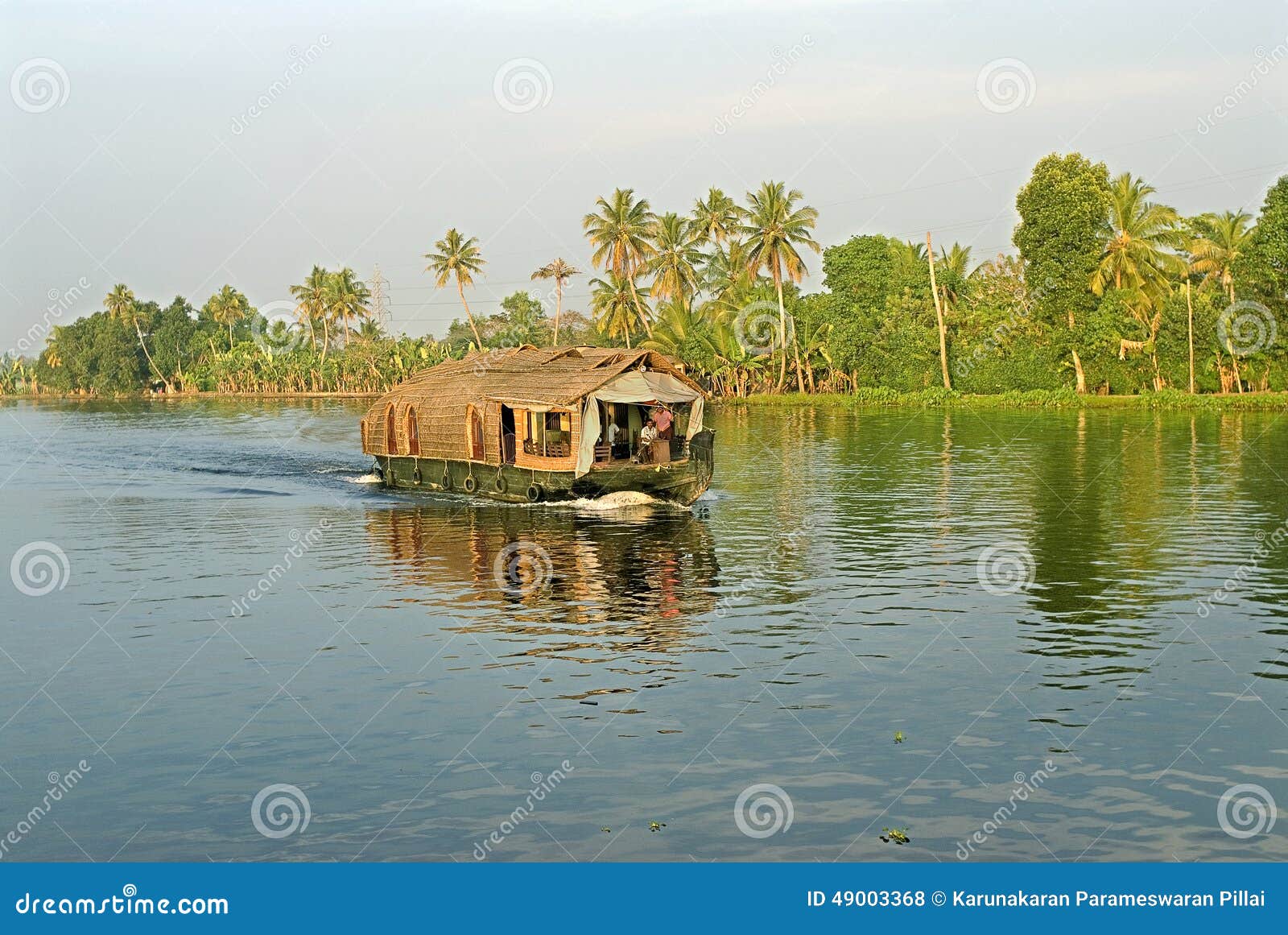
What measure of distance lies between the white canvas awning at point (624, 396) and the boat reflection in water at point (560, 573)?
1561 millimetres

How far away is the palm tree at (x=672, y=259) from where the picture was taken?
9369cm

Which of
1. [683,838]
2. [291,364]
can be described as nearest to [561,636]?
[683,838]

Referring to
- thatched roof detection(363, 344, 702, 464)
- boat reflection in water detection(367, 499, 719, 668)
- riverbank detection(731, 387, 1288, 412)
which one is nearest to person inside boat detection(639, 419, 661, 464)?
boat reflection in water detection(367, 499, 719, 668)

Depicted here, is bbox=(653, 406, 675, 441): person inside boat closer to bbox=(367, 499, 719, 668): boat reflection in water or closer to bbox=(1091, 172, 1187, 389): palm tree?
bbox=(367, 499, 719, 668): boat reflection in water

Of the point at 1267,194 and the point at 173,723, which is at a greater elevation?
the point at 1267,194

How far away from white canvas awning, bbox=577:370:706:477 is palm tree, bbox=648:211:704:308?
202 feet

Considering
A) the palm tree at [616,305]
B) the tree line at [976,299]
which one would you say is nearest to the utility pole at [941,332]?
the tree line at [976,299]

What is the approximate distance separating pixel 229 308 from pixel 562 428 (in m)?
139

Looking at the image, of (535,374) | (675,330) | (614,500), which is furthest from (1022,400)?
(614,500)

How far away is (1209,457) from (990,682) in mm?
31257

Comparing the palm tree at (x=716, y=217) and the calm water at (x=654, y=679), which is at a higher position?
the palm tree at (x=716, y=217)

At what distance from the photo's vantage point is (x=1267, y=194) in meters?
64.9

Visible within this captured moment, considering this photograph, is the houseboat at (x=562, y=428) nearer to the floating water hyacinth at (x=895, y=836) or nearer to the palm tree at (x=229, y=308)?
the floating water hyacinth at (x=895, y=836)

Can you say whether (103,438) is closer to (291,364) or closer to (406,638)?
(406,638)
